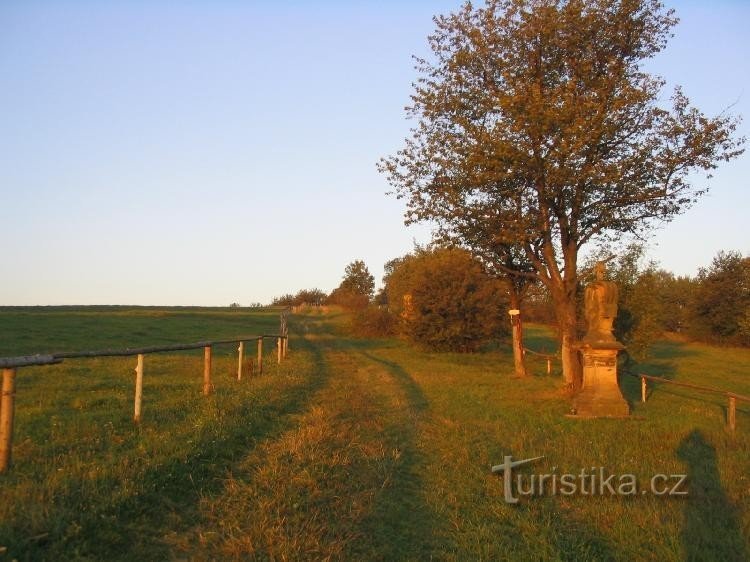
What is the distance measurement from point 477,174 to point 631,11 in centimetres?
540

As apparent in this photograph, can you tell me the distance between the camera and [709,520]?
19.6ft

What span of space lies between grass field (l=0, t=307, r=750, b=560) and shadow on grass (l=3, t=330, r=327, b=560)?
0.02 metres

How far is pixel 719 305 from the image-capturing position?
4969 cm

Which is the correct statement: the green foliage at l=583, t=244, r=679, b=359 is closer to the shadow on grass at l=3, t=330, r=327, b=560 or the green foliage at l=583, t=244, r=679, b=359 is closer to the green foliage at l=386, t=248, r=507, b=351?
the green foliage at l=386, t=248, r=507, b=351

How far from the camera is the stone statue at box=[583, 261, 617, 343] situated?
1335 centimetres

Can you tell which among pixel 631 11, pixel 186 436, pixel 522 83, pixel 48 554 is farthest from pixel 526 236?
pixel 48 554

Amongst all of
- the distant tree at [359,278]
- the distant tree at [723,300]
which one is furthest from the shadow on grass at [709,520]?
the distant tree at [359,278]

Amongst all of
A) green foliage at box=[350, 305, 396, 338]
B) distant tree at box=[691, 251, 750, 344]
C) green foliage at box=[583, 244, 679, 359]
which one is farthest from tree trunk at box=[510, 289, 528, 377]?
distant tree at box=[691, 251, 750, 344]

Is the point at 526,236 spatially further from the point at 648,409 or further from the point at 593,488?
the point at 593,488

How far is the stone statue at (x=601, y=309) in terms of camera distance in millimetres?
13352

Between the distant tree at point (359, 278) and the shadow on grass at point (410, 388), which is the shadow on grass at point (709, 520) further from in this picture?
the distant tree at point (359, 278)

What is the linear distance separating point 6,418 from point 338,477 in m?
3.50

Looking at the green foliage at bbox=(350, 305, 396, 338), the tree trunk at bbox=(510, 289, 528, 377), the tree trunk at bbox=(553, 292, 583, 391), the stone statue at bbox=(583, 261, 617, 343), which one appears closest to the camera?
the stone statue at bbox=(583, 261, 617, 343)

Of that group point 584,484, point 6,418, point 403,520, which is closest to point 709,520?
point 584,484
